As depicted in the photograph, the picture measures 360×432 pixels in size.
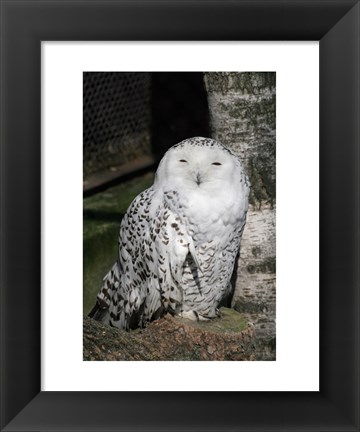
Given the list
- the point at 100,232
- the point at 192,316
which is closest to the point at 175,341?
the point at 192,316

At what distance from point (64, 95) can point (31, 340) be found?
0.74 m

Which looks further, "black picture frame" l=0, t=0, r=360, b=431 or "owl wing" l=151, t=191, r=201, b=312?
"owl wing" l=151, t=191, r=201, b=312

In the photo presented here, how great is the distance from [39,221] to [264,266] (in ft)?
2.39

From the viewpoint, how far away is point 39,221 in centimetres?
196

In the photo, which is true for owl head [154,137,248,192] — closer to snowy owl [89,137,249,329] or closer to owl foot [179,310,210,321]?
snowy owl [89,137,249,329]

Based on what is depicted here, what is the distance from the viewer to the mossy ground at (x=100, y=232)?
242 centimetres

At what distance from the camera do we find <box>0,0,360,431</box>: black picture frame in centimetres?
194

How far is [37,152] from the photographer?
6.44 ft

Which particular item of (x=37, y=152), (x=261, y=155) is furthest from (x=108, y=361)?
(x=261, y=155)

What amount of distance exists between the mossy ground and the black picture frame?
293mm

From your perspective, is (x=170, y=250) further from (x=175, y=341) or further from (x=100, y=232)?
(x=100, y=232)

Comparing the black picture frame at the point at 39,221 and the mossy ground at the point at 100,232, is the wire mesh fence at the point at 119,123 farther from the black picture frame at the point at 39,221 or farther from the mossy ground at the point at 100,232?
the black picture frame at the point at 39,221

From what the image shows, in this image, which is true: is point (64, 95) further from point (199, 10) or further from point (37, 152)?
point (199, 10)

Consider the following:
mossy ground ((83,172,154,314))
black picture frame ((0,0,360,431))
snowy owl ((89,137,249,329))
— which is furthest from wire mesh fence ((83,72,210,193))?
black picture frame ((0,0,360,431))
